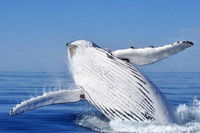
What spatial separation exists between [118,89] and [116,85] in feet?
0.39

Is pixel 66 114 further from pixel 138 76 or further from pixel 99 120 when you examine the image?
pixel 138 76

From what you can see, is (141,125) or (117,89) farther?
(117,89)

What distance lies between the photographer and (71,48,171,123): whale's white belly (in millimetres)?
11094

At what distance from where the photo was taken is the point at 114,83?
11.4 metres

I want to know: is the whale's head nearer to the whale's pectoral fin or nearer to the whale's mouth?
the whale's mouth

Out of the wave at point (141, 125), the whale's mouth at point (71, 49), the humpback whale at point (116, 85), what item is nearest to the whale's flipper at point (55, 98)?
the humpback whale at point (116, 85)

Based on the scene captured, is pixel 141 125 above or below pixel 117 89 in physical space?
below

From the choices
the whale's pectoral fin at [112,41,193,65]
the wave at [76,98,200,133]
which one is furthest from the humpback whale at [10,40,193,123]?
the wave at [76,98,200,133]

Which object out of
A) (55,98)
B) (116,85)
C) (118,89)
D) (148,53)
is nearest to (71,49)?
(55,98)

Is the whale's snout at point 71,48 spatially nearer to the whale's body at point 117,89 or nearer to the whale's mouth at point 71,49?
the whale's mouth at point 71,49

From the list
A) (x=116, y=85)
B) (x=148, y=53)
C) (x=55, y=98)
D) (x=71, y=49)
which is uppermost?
(x=71, y=49)

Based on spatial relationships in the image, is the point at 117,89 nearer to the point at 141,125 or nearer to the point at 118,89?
the point at 118,89

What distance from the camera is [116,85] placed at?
37.3 ft

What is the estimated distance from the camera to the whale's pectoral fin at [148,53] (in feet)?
33.5
